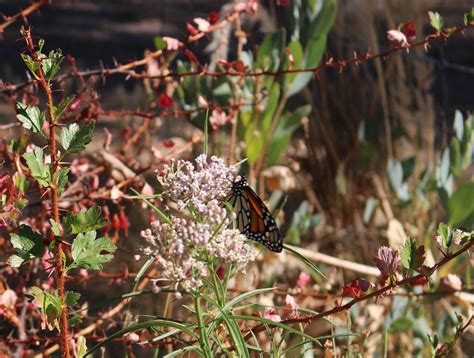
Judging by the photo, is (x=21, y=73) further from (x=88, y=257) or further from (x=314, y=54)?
(x=88, y=257)

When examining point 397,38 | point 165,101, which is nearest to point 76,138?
point 397,38

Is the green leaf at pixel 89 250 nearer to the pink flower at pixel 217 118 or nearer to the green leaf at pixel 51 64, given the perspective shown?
the green leaf at pixel 51 64

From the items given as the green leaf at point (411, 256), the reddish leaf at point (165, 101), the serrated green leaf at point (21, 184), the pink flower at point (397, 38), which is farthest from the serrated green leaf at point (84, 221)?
the reddish leaf at point (165, 101)

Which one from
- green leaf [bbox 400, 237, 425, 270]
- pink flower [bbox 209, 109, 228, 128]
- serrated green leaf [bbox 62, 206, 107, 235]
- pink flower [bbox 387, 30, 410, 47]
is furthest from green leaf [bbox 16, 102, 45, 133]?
pink flower [bbox 209, 109, 228, 128]

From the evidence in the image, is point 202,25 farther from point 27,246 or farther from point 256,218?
point 27,246

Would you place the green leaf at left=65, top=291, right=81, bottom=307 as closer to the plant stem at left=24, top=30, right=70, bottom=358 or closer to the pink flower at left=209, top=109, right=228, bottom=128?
the plant stem at left=24, top=30, right=70, bottom=358

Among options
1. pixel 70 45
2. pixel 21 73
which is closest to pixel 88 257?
pixel 21 73
